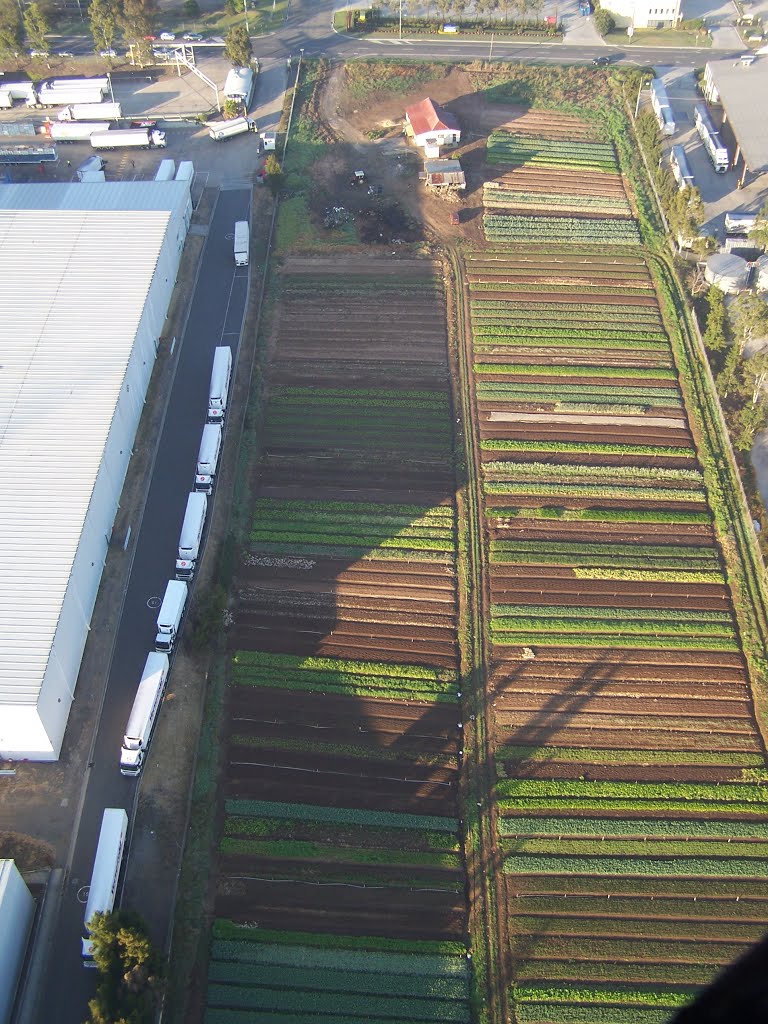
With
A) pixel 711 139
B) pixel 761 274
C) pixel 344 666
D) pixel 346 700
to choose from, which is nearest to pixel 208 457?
pixel 344 666

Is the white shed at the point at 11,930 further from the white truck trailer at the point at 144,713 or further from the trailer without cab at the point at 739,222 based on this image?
the trailer without cab at the point at 739,222

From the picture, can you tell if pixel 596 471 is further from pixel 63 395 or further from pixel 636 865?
pixel 63 395

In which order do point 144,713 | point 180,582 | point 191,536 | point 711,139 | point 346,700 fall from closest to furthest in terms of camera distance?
1. point 144,713
2. point 346,700
3. point 180,582
4. point 191,536
5. point 711,139

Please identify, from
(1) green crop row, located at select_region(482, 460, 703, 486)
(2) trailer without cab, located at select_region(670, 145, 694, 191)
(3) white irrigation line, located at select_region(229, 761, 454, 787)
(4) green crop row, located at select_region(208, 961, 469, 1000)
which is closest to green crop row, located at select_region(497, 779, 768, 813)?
(3) white irrigation line, located at select_region(229, 761, 454, 787)

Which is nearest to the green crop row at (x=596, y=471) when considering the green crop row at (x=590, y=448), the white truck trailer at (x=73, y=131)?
the green crop row at (x=590, y=448)

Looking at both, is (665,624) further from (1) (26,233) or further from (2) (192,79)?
(2) (192,79)

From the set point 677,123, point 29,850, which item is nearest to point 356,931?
point 29,850

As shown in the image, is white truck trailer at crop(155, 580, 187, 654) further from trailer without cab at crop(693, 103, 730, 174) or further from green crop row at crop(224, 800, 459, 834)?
trailer without cab at crop(693, 103, 730, 174)
